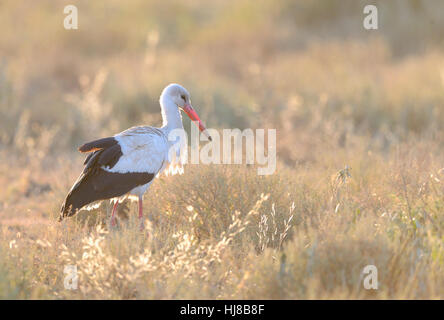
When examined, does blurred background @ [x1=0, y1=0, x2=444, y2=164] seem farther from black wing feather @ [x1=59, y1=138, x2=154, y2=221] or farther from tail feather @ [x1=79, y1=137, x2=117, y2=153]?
tail feather @ [x1=79, y1=137, x2=117, y2=153]

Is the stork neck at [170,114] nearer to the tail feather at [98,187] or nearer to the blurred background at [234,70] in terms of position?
the tail feather at [98,187]

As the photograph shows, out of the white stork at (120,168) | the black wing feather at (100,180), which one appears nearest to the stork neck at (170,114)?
the white stork at (120,168)

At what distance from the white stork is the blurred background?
1.61m

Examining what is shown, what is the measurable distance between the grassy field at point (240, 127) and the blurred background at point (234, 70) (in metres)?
0.05

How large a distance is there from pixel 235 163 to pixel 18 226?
7.46 ft

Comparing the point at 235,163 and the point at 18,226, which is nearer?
the point at 235,163

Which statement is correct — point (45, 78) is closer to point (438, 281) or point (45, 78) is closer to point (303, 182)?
point (303, 182)

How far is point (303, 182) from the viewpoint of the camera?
566 centimetres

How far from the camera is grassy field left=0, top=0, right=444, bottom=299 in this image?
153 inches

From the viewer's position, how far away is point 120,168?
554 cm

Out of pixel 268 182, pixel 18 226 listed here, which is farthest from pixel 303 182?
pixel 18 226

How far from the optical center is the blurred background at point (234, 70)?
991 centimetres

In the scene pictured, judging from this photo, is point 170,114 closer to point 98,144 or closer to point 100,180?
point 98,144

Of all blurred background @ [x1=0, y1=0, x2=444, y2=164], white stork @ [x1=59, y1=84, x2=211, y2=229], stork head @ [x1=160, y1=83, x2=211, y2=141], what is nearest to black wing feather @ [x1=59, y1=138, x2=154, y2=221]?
white stork @ [x1=59, y1=84, x2=211, y2=229]
